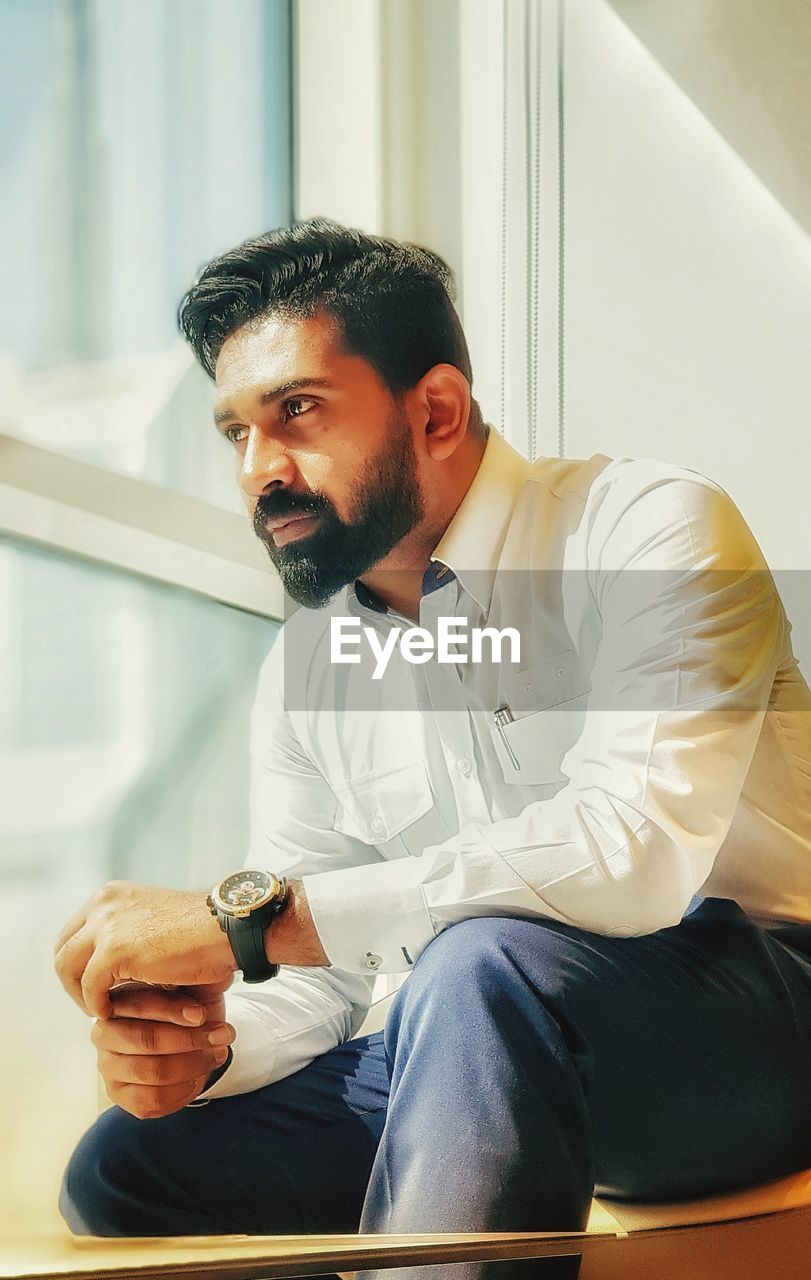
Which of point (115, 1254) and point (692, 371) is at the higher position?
point (692, 371)

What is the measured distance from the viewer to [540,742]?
51.3 inches

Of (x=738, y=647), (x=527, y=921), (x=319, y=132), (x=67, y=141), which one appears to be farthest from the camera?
(x=319, y=132)

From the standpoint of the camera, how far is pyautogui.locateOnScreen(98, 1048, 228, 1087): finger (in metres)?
1.18

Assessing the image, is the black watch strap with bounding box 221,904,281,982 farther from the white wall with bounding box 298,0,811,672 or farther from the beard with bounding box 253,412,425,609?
the white wall with bounding box 298,0,811,672

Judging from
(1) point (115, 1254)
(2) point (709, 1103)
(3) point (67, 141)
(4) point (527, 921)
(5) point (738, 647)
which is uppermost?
(3) point (67, 141)

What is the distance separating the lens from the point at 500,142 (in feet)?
4.78

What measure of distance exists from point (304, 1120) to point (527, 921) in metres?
0.39

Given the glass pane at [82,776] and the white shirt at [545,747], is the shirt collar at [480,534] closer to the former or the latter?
the white shirt at [545,747]

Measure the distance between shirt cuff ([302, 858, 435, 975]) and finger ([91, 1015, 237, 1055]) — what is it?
172 mm

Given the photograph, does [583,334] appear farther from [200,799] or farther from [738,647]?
[200,799]

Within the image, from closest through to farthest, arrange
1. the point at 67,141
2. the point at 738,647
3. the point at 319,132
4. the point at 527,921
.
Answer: the point at 527,921 → the point at 738,647 → the point at 67,141 → the point at 319,132

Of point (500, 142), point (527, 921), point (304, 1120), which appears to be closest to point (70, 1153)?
point (304, 1120)

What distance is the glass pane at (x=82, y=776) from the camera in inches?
48.5

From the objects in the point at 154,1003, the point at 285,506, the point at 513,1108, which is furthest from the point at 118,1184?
the point at 285,506
